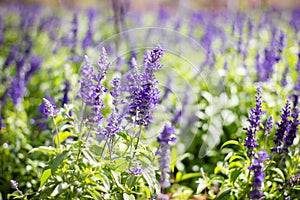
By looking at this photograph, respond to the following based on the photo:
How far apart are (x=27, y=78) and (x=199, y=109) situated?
83.3 inches

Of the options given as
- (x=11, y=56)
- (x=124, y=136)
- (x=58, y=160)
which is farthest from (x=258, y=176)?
(x=11, y=56)

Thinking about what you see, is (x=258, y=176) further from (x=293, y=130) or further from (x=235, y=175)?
(x=293, y=130)

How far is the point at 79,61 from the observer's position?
18.2 feet

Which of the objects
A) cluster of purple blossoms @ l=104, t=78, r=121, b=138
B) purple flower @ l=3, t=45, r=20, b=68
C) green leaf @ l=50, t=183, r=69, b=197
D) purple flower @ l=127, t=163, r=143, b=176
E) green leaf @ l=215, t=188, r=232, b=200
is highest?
purple flower @ l=3, t=45, r=20, b=68

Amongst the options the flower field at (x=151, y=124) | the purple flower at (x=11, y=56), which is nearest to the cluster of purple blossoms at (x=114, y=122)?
the flower field at (x=151, y=124)

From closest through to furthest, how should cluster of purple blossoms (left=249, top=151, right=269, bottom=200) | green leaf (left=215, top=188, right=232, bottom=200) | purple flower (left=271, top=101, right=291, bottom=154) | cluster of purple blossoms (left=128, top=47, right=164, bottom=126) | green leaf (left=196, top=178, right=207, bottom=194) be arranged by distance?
1. cluster of purple blossoms (left=249, top=151, right=269, bottom=200)
2. cluster of purple blossoms (left=128, top=47, right=164, bottom=126)
3. purple flower (left=271, top=101, right=291, bottom=154)
4. green leaf (left=215, top=188, right=232, bottom=200)
5. green leaf (left=196, top=178, right=207, bottom=194)

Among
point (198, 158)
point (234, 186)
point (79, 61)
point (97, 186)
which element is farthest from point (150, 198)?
point (79, 61)

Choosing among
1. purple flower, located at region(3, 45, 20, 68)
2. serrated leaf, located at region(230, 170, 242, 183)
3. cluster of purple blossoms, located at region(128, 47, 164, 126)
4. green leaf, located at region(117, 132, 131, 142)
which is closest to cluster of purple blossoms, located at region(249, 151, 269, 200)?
serrated leaf, located at region(230, 170, 242, 183)

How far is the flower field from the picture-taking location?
300 cm

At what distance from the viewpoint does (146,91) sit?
9.40 feet

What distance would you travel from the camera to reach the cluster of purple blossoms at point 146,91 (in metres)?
2.86

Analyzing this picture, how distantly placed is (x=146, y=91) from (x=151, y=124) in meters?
1.59

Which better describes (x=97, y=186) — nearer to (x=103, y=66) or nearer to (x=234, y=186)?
(x=103, y=66)

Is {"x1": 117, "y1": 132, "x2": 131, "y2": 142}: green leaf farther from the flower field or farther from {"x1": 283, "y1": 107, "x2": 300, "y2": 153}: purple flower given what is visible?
{"x1": 283, "y1": 107, "x2": 300, "y2": 153}: purple flower
